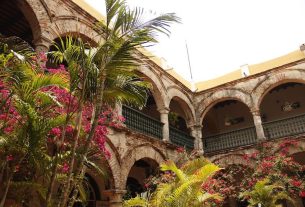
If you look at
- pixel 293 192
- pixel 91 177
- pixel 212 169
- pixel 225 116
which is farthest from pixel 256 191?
pixel 225 116

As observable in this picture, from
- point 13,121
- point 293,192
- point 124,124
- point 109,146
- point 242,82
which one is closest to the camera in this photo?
point 13,121

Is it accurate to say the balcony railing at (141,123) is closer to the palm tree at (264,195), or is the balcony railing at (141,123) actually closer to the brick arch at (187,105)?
the brick arch at (187,105)

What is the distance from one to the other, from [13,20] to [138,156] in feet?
17.8

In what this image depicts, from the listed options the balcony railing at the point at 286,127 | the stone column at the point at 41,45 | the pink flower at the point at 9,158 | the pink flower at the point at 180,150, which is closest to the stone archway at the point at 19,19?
the stone column at the point at 41,45

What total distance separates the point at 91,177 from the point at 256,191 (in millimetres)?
5421

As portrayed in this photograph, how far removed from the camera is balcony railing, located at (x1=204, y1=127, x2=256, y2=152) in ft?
44.4

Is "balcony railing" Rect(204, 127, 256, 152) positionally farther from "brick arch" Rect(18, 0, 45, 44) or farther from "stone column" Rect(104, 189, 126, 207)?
"brick arch" Rect(18, 0, 45, 44)

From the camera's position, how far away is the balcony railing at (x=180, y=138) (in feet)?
41.0

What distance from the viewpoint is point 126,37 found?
4387mm

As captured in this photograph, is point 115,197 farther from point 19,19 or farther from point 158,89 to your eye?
point 19,19

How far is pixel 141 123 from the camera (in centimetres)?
1061

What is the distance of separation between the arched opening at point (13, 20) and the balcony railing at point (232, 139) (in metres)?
9.00

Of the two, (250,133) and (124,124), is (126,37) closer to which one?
(124,124)

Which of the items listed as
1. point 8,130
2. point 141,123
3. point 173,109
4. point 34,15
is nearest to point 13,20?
Result: point 34,15
